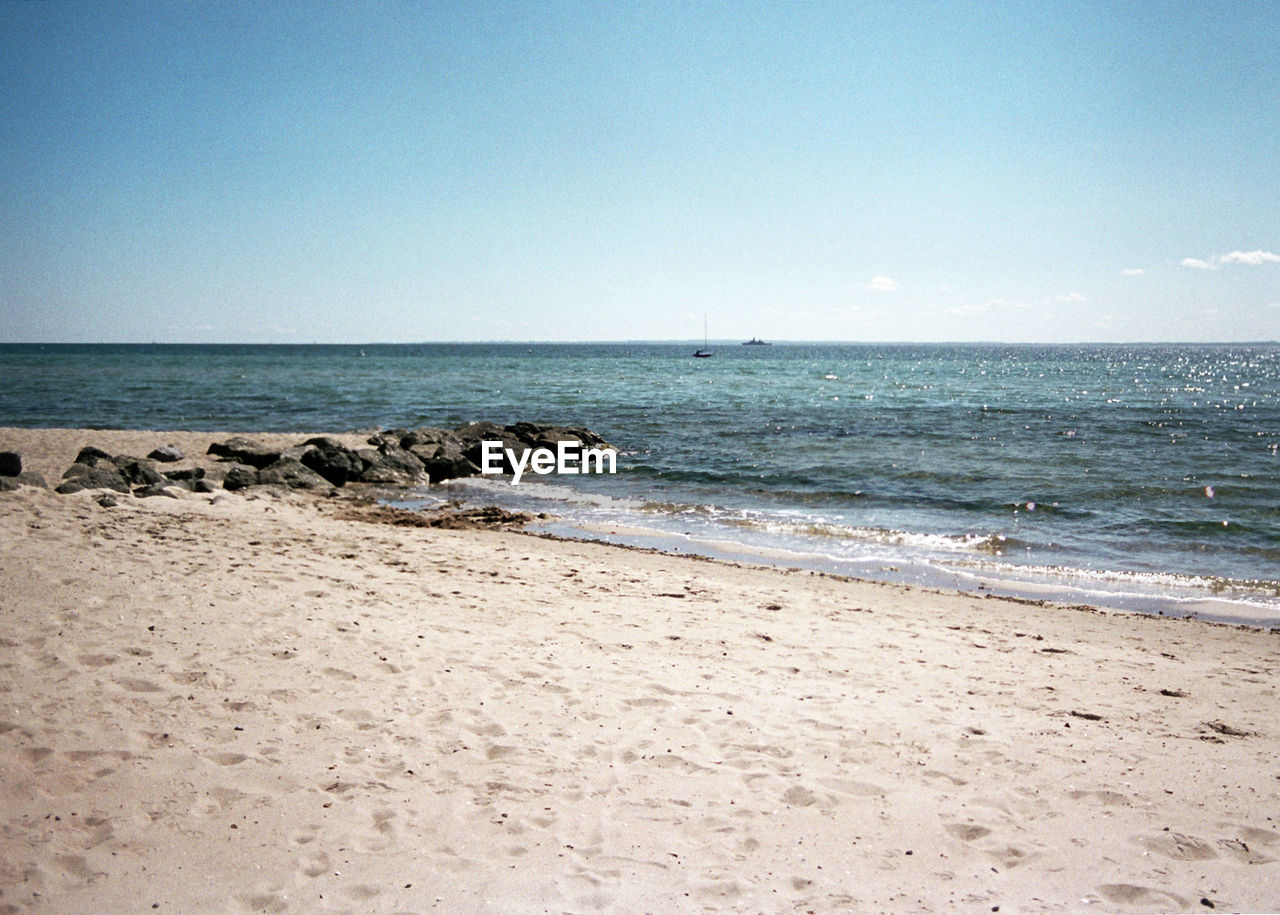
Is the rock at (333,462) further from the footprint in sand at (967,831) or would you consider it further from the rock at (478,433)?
the footprint in sand at (967,831)

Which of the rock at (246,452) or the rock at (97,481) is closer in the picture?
the rock at (97,481)

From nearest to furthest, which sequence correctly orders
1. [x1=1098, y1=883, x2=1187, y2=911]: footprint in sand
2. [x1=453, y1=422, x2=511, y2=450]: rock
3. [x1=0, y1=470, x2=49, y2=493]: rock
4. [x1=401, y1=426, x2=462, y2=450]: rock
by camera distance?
[x1=1098, y1=883, x2=1187, y2=911]: footprint in sand → [x1=0, y1=470, x2=49, y2=493]: rock → [x1=401, y1=426, x2=462, y2=450]: rock → [x1=453, y1=422, x2=511, y2=450]: rock

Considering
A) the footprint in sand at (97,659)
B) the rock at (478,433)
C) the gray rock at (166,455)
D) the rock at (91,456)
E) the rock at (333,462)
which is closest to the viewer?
the footprint in sand at (97,659)

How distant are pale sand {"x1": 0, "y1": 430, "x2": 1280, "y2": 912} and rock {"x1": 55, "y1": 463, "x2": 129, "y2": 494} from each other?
3145 mm

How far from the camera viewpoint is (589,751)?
15.8ft

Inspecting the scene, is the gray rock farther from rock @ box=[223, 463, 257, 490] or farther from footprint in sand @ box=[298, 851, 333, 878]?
footprint in sand @ box=[298, 851, 333, 878]

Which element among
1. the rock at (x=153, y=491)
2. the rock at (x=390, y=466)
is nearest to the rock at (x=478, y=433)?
the rock at (x=390, y=466)

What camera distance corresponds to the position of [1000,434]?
28.3 m

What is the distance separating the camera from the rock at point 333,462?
671 inches

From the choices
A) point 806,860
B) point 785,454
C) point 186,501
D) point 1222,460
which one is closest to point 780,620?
point 806,860

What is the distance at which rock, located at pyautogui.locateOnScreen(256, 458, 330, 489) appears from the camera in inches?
598

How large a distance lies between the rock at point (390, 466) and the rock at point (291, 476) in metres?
1.33

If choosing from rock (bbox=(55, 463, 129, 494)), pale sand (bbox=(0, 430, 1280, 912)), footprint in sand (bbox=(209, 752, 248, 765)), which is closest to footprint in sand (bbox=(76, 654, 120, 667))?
pale sand (bbox=(0, 430, 1280, 912))

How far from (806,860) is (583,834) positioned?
1.19m
